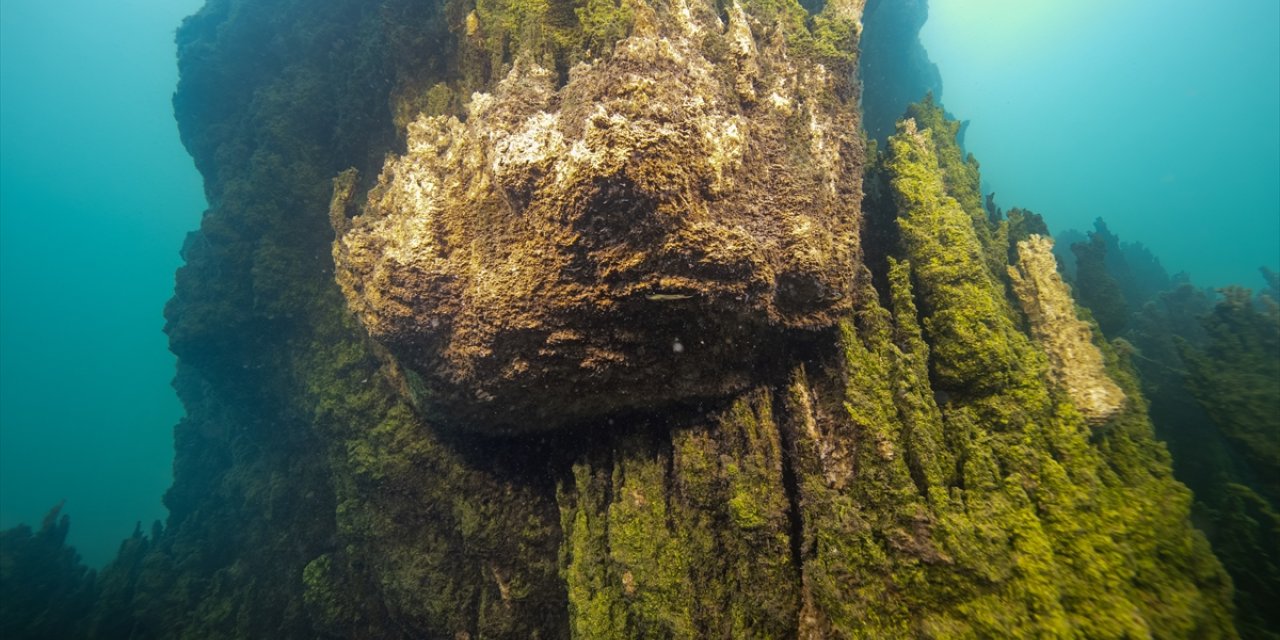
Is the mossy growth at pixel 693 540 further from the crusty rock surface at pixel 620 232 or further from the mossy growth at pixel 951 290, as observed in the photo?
the mossy growth at pixel 951 290

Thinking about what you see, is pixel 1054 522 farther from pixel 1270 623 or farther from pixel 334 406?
pixel 334 406

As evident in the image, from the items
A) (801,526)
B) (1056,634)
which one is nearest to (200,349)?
(801,526)

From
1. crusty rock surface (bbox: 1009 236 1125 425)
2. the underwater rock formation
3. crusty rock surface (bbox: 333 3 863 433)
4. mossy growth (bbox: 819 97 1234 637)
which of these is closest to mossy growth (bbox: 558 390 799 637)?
the underwater rock formation

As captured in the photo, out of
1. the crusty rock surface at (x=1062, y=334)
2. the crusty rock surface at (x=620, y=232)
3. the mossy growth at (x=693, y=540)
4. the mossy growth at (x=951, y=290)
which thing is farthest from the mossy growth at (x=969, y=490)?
the crusty rock surface at (x=620, y=232)

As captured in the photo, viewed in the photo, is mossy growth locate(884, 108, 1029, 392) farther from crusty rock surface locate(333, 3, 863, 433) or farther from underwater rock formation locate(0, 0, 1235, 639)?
crusty rock surface locate(333, 3, 863, 433)

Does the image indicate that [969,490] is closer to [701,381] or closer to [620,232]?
[701,381]

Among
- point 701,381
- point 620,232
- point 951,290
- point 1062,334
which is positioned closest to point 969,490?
point 951,290
